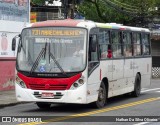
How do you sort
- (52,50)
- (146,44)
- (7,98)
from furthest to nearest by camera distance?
(146,44)
(7,98)
(52,50)

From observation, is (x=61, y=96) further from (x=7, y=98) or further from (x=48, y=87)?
(x=7, y=98)

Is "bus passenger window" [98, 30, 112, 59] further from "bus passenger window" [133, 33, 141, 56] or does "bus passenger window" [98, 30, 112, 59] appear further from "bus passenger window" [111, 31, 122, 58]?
"bus passenger window" [133, 33, 141, 56]

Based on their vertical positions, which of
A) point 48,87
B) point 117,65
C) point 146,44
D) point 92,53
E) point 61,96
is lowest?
point 61,96

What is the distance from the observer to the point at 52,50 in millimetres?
14812

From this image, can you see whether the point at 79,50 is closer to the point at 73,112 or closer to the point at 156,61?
the point at 73,112

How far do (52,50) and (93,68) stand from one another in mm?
1332

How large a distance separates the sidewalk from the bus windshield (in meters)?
2.47

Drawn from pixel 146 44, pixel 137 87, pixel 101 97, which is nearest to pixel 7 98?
pixel 101 97

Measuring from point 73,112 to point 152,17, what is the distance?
98.8 feet

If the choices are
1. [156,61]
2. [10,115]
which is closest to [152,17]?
[156,61]

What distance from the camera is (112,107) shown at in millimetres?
16359

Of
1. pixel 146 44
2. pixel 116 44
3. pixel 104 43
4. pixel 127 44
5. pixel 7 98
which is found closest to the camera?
pixel 104 43

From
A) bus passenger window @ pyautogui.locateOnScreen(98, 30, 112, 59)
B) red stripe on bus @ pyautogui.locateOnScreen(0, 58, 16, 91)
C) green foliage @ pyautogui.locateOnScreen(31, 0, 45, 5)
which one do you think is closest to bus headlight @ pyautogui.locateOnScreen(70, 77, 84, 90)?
bus passenger window @ pyautogui.locateOnScreen(98, 30, 112, 59)

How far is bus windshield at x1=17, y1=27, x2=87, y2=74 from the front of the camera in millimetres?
14547
